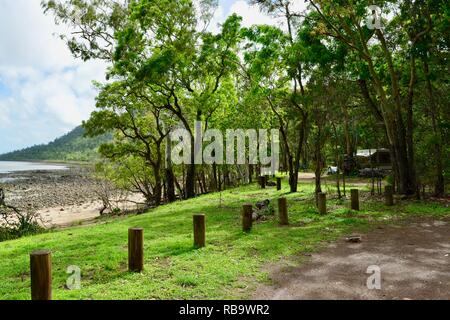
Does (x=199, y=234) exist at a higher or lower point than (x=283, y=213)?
lower

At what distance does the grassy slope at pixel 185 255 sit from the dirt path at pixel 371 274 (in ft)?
1.76

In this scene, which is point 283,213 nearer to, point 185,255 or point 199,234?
point 199,234

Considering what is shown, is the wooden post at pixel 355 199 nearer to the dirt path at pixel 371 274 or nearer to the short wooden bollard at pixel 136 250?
the dirt path at pixel 371 274

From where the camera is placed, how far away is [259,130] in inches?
1225

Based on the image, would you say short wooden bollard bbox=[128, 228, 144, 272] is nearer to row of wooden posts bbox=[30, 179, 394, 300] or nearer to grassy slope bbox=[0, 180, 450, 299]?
row of wooden posts bbox=[30, 179, 394, 300]

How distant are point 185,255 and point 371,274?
3903 millimetres

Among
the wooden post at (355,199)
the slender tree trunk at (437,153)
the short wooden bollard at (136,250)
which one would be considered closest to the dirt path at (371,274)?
the short wooden bollard at (136,250)

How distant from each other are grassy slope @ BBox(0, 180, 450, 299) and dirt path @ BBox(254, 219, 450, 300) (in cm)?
54

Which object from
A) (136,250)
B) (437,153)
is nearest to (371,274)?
(136,250)

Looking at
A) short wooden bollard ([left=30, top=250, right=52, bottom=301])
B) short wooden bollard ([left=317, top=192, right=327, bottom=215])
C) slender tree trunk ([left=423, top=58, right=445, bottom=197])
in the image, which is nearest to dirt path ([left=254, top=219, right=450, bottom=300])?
short wooden bollard ([left=317, top=192, right=327, bottom=215])

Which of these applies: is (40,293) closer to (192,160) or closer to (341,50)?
(341,50)

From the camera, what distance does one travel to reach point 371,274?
713 centimetres

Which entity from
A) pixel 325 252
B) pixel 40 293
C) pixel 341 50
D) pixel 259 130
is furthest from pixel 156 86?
pixel 40 293

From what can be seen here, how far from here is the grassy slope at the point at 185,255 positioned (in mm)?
6598
